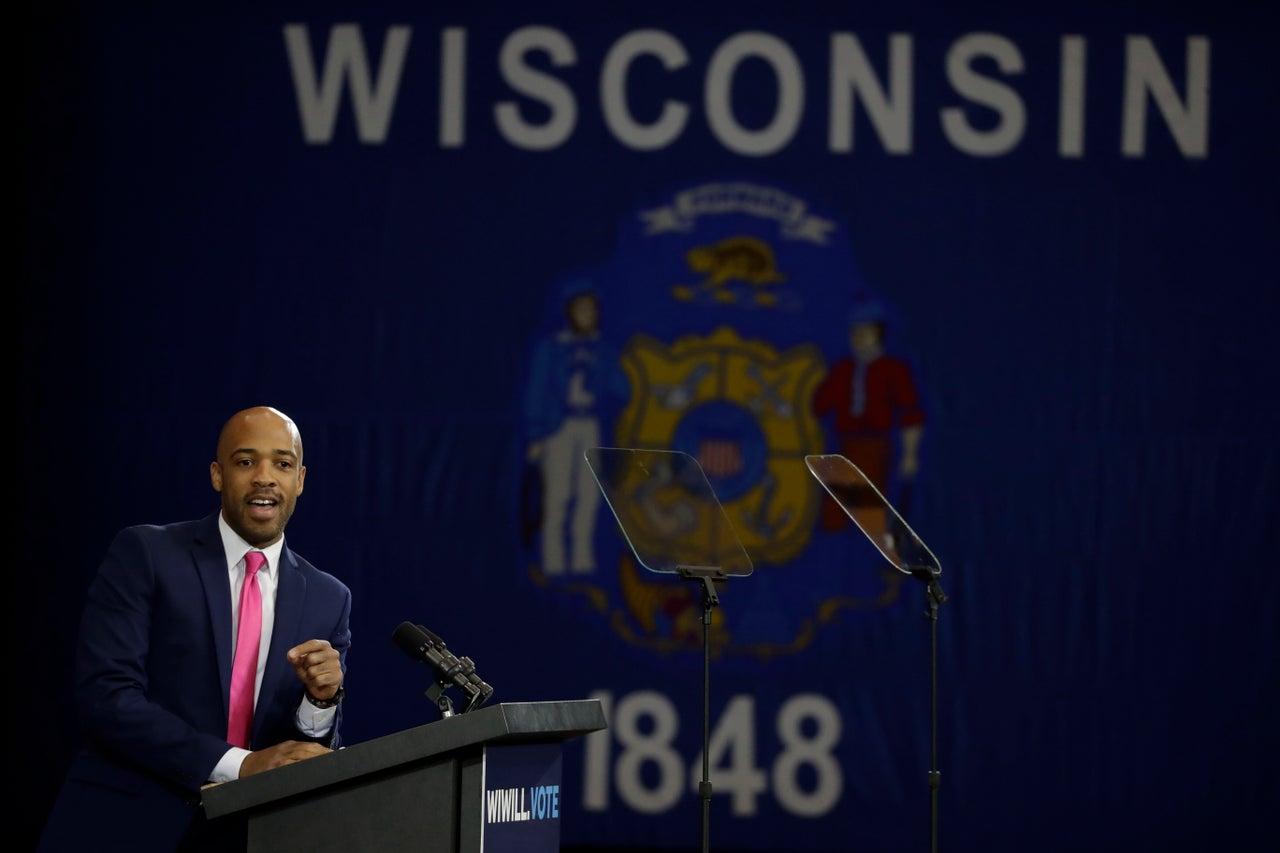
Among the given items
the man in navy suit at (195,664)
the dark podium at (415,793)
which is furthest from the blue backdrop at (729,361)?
the dark podium at (415,793)

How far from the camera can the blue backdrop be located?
5.60m

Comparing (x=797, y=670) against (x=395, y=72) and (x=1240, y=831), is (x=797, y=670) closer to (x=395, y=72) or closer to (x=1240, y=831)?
(x=1240, y=831)

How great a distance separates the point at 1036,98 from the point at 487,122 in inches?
81.4

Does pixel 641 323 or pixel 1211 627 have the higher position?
pixel 641 323

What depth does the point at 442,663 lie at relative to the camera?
2268 mm

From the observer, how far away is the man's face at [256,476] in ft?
8.77

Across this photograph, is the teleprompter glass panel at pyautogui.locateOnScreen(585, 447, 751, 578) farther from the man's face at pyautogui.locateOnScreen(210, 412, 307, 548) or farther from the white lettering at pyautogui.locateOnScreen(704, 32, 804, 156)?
the white lettering at pyautogui.locateOnScreen(704, 32, 804, 156)

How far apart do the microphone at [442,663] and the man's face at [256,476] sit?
1.58 feet

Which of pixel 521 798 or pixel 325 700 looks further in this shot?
pixel 325 700

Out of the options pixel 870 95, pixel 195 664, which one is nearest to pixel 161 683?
pixel 195 664

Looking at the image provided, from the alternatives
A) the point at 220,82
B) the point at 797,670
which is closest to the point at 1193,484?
the point at 797,670

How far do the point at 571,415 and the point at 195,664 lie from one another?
10.4 ft

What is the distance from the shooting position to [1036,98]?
5.77 meters

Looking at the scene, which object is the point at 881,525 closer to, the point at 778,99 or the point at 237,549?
the point at 237,549
